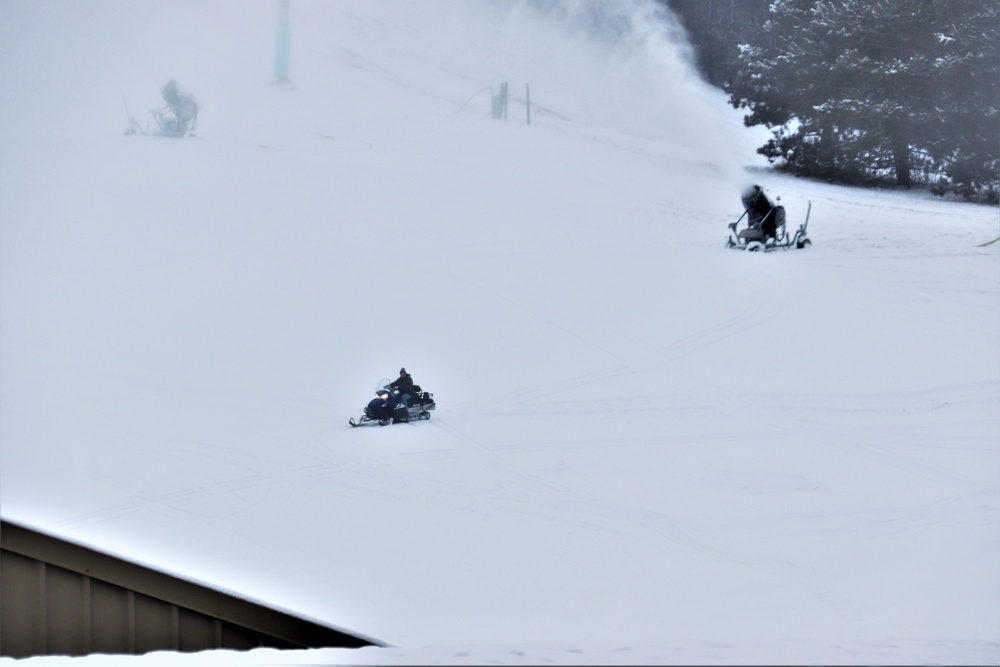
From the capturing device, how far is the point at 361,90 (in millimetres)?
4410

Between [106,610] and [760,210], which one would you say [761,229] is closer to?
[760,210]

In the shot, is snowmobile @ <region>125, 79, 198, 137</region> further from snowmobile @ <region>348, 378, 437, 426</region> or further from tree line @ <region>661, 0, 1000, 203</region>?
tree line @ <region>661, 0, 1000, 203</region>

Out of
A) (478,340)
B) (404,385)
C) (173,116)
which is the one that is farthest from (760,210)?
(173,116)

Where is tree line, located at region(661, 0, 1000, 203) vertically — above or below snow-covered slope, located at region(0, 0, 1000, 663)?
above

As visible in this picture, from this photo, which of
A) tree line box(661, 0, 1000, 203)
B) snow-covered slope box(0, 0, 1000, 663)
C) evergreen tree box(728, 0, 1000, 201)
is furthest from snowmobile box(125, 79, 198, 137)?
evergreen tree box(728, 0, 1000, 201)

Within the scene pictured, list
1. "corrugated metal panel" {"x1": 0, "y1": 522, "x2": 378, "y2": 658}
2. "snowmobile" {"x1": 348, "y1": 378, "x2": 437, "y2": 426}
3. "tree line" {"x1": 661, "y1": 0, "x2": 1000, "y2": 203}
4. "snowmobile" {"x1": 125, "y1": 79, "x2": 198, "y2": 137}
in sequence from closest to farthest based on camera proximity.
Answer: "corrugated metal panel" {"x1": 0, "y1": 522, "x2": 378, "y2": 658} → "snowmobile" {"x1": 348, "y1": 378, "x2": 437, "y2": 426} → "snowmobile" {"x1": 125, "y1": 79, "x2": 198, "y2": 137} → "tree line" {"x1": 661, "y1": 0, "x2": 1000, "y2": 203}

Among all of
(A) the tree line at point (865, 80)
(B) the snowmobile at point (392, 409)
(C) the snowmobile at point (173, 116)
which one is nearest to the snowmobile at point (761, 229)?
(A) the tree line at point (865, 80)

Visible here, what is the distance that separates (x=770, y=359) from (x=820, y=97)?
1179 millimetres

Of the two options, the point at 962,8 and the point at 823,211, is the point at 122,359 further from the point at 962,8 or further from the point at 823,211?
the point at 962,8

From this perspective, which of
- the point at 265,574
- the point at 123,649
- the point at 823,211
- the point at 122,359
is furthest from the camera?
the point at 823,211

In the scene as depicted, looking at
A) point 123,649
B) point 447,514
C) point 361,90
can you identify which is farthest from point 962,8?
point 123,649

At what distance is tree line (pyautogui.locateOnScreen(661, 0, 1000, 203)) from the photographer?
4371mm

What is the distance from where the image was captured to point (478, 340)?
431 cm

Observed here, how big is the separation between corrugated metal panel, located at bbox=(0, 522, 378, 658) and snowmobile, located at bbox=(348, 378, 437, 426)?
1.79 meters
